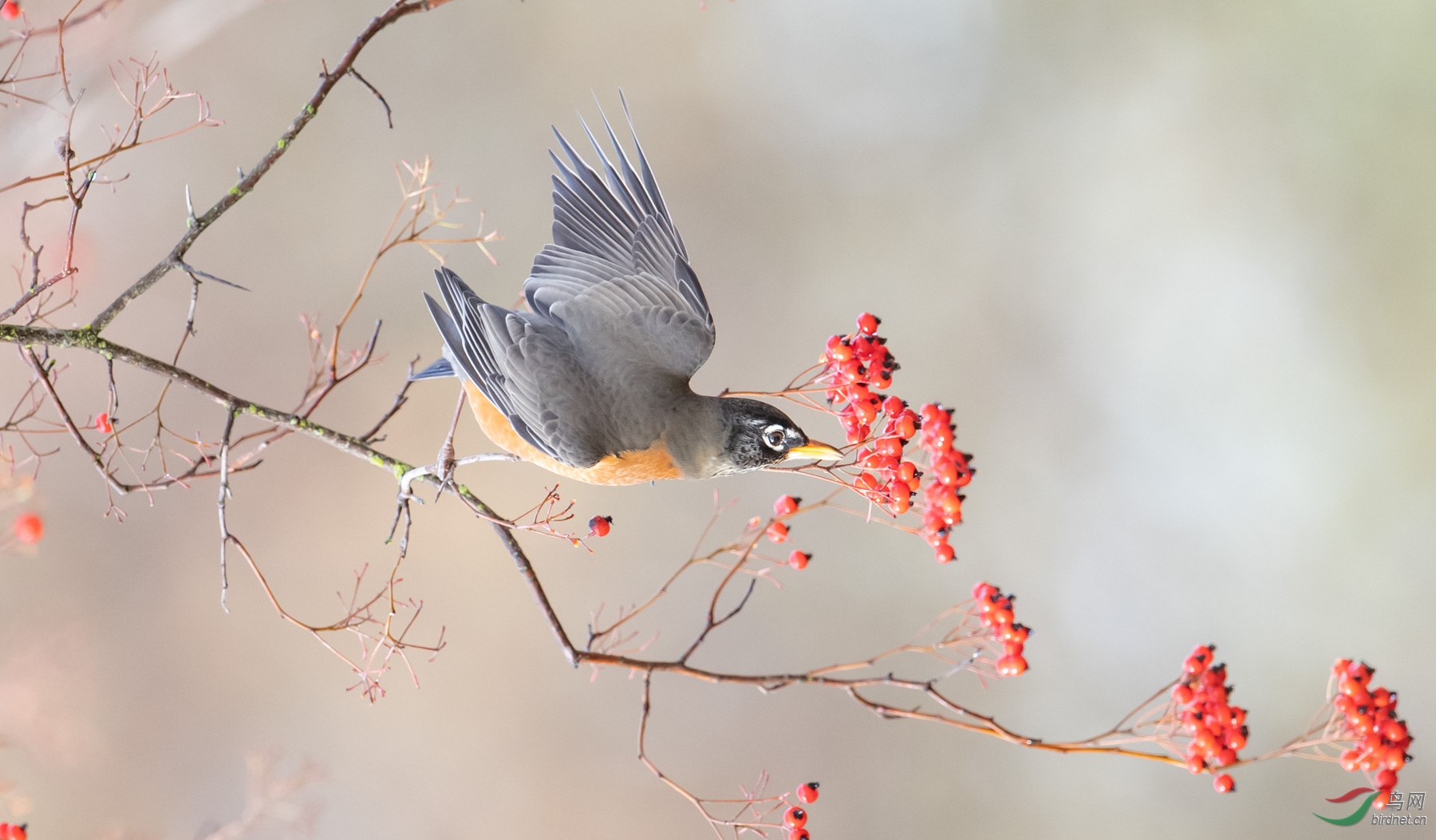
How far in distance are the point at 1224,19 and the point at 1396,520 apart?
1.54 metres

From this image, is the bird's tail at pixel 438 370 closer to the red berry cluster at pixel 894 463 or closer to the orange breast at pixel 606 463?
the orange breast at pixel 606 463

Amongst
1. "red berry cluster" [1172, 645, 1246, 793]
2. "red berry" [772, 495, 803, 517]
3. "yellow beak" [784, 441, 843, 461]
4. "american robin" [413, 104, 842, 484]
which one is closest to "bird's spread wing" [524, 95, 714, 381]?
"american robin" [413, 104, 842, 484]

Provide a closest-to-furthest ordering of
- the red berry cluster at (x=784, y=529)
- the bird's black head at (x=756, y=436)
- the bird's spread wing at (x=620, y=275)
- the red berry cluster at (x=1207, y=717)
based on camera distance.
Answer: the red berry cluster at (x=1207, y=717)
the red berry cluster at (x=784, y=529)
the bird's black head at (x=756, y=436)
the bird's spread wing at (x=620, y=275)

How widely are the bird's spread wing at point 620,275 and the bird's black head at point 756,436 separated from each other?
0.21 m

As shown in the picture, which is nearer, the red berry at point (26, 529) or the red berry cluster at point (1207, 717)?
the red berry cluster at point (1207, 717)

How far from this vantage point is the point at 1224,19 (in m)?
2.65

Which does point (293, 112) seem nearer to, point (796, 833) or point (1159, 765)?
point (796, 833)

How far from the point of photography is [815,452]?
4.64 ft

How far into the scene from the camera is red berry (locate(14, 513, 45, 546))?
1354mm

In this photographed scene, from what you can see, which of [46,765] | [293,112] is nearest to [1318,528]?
[293,112]

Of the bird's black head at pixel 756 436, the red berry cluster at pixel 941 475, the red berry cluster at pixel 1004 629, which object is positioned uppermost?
the bird's black head at pixel 756 436

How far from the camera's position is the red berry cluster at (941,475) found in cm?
110

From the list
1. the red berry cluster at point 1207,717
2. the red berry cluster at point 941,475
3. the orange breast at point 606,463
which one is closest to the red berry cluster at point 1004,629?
the red berry cluster at point 941,475

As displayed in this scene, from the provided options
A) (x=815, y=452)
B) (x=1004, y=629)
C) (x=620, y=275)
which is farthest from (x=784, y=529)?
(x=620, y=275)
